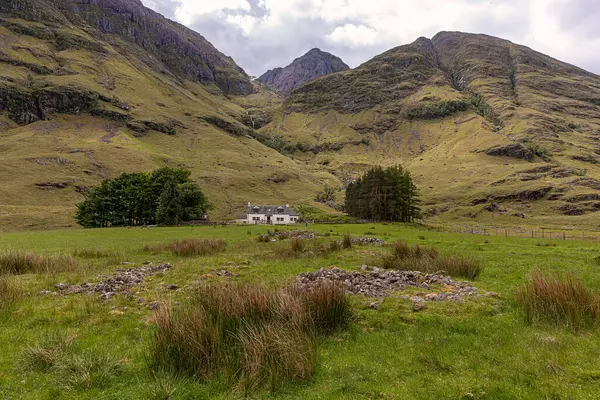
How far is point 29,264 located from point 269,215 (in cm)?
10389

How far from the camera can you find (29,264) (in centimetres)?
2083

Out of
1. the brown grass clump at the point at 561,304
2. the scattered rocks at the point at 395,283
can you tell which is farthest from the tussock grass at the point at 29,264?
the brown grass clump at the point at 561,304

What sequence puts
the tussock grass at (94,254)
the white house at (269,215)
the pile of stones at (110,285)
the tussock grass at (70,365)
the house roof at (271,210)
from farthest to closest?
the house roof at (271,210) → the white house at (269,215) → the tussock grass at (94,254) → the pile of stones at (110,285) → the tussock grass at (70,365)

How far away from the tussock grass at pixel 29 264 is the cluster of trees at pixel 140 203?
60.3m

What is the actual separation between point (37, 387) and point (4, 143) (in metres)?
206

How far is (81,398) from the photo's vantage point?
280 inches

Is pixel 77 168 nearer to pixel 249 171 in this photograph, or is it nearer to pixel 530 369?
pixel 249 171

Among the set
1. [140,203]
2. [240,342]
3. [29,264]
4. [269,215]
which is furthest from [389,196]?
[240,342]

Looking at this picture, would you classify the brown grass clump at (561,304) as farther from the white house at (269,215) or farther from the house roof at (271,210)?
the house roof at (271,210)

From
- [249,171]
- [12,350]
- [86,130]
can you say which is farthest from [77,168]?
[12,350]

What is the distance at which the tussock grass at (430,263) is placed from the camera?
19172 millimetres

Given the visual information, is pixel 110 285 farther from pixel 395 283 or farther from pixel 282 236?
pixel 282 236

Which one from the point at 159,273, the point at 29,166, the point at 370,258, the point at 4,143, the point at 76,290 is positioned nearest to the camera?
the point at 76,290

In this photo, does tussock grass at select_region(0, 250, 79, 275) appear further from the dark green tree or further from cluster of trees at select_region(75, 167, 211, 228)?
cluster of trees at select_region(75, 167, 211, 228)
